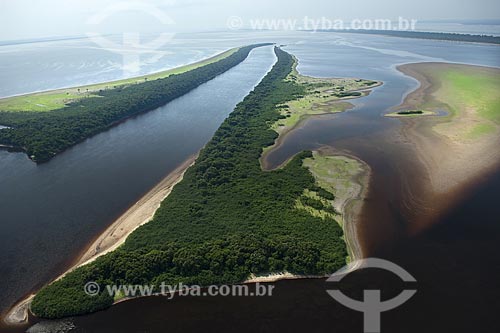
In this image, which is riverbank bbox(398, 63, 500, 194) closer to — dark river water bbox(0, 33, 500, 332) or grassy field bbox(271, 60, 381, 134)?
dark river water bbox(0, 33, 500, 332)

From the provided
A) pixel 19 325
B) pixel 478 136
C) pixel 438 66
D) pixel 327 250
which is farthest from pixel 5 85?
pixel 438 66

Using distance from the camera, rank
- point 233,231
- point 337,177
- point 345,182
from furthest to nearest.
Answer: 1. point 337,177
2. point 345,182
3. point 233,231

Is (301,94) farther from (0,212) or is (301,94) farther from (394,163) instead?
(0,212)

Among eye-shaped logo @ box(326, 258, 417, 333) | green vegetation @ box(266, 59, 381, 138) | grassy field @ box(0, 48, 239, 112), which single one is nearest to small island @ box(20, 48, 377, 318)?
eye-shaped logo @ box(326, 258, 417, 333)

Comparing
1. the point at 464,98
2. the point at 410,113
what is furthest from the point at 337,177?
the point at 464,98

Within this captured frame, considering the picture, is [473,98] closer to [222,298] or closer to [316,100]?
[316,100]

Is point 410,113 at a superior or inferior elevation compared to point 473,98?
inferior

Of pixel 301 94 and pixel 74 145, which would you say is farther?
pixel 301 94

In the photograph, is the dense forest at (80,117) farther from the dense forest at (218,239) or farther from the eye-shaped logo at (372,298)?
the eye-shaped logo at (372,298)
